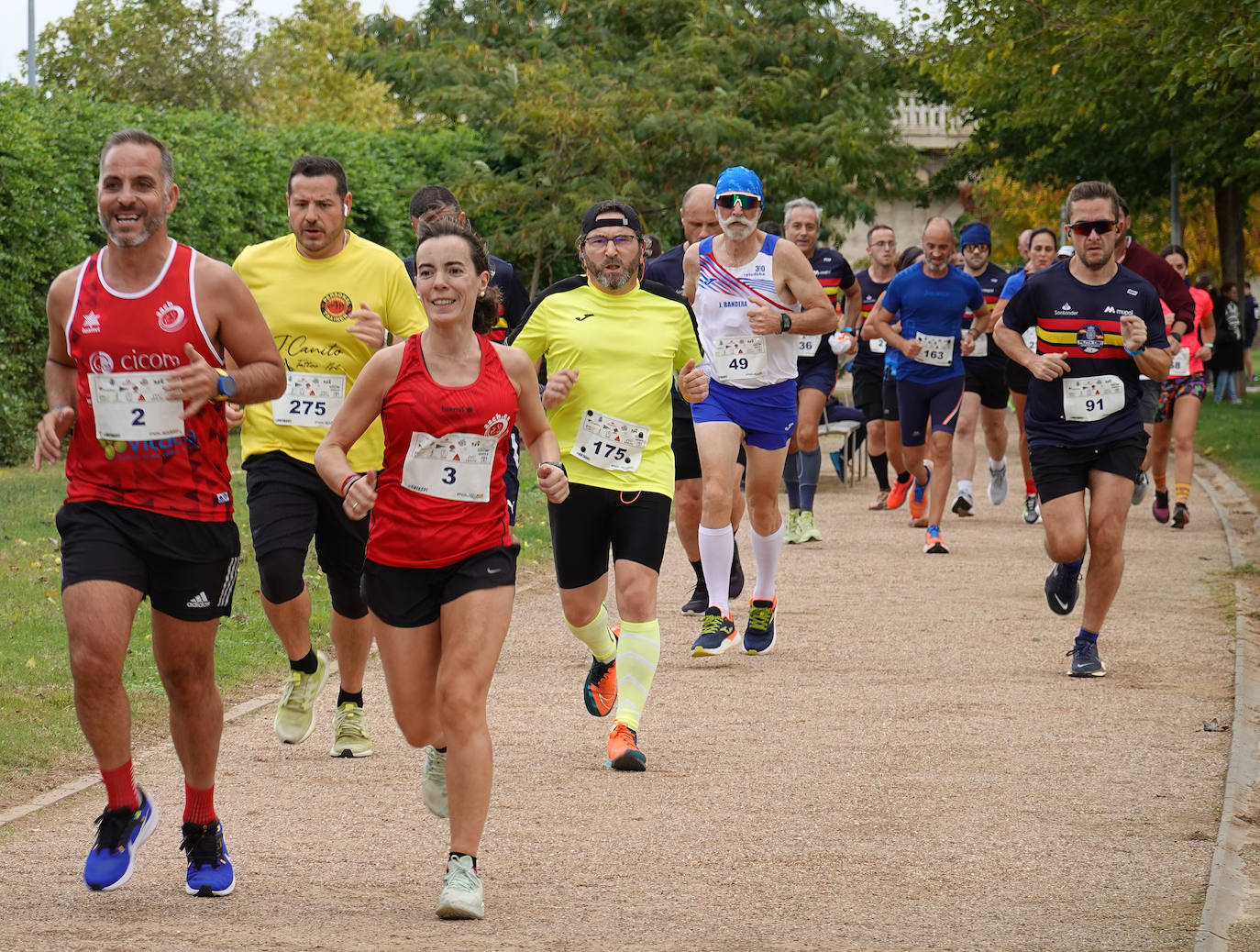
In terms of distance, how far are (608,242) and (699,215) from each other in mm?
3067

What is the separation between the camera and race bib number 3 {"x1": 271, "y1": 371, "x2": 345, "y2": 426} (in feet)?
22.9

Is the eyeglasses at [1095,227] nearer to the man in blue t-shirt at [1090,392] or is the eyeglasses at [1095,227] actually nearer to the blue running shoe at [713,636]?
the man in blue t-shirt at [1090,392]

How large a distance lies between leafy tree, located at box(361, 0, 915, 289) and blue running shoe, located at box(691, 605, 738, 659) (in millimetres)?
14484

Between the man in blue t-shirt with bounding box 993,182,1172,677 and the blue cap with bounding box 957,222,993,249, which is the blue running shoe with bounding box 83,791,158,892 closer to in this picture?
the man in blue t-shirt with bounding box 993,182,1172,677

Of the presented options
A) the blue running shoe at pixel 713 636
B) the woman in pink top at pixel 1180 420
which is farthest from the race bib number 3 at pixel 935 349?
the blue running shoe at pixel 713 636

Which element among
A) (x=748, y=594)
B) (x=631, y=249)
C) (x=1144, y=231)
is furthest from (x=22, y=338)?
(x=1144, y=231)

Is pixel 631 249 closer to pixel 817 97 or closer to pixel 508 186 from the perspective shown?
pixel 508 186

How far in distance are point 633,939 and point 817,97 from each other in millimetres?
25266

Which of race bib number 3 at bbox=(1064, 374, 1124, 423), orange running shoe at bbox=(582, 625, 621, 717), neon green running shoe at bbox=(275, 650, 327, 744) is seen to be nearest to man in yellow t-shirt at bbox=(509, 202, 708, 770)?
orange running shoe at bbox=(582, 625, 621, 717)

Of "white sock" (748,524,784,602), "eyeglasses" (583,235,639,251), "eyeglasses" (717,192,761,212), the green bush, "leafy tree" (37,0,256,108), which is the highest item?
"leafy tree" (37,0,256,108)

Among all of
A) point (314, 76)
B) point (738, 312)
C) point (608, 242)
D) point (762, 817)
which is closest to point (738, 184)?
point (738, 312)

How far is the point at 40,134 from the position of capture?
1781 centimetres

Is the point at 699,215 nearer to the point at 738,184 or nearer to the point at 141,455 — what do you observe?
the point at 738,184

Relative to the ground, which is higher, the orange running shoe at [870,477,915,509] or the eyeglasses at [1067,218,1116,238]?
the eyeglasses at [1067,218,1116,238]
